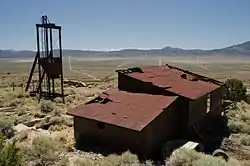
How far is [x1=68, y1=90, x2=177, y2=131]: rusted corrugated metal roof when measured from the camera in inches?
473

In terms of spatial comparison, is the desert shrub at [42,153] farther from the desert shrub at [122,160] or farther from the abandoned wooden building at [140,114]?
the abandoned wooden building at [140,114]

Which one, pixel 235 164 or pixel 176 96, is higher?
pixel 176 96

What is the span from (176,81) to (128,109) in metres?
3.90

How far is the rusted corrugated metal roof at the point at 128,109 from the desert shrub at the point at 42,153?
2.16 m

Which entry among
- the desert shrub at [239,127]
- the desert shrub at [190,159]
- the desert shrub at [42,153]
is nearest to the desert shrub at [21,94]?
the desert shrub at [42,153]

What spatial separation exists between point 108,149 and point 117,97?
8.84 ft

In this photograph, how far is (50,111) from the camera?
20.1 m

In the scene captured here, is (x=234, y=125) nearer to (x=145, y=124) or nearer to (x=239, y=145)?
(x=239, y=145)

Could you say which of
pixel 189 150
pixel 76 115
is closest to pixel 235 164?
pixel 189 150

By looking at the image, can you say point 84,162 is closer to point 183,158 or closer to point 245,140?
point 183,158

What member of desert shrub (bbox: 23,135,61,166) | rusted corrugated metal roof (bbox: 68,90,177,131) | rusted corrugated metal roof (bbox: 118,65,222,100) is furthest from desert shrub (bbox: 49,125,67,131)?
desert shrub (bbox: 23,135,61,166)

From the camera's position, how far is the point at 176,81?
1592 centimetres

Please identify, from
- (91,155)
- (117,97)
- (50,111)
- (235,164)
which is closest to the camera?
(235,164)

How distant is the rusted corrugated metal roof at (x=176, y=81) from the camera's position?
14440 millimetres
